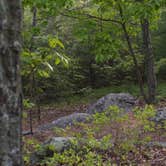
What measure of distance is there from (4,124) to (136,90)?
46.8 feet

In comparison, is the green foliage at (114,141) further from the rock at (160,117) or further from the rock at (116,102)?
the rock at (116,102)

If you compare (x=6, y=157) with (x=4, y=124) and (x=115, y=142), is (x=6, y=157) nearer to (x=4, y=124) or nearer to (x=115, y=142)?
(x=4, y=124)

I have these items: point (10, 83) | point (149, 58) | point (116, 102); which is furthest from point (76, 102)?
point (10, 83)

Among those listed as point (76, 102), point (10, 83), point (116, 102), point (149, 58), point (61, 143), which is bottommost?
point (76, 102)

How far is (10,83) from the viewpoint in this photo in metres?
2.01

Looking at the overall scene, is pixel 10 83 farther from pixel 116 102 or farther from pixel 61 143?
pixel 116 102

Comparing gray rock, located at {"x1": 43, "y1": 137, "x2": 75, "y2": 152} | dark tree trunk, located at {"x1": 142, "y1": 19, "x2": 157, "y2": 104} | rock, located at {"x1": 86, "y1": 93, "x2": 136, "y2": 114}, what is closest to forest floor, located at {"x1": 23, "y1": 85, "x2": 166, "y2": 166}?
dark tree trunk, located at {"x1": 142, "y1": 19, "x2": 157, "y2": 104}

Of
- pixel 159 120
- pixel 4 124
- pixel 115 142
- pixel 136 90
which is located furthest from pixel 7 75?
pixel 136 90

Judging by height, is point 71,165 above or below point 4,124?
below

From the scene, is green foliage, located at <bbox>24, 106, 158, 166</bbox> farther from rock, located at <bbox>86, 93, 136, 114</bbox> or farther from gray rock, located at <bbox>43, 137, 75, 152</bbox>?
rock, located at <bbox>86, 93, 136, 114</bbox>

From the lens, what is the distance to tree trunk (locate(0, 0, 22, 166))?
6.46 ft

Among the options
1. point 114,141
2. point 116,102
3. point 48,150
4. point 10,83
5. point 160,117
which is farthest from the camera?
point 116,102

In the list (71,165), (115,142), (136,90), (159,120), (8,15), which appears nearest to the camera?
(8,15)

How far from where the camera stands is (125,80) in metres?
17.8
